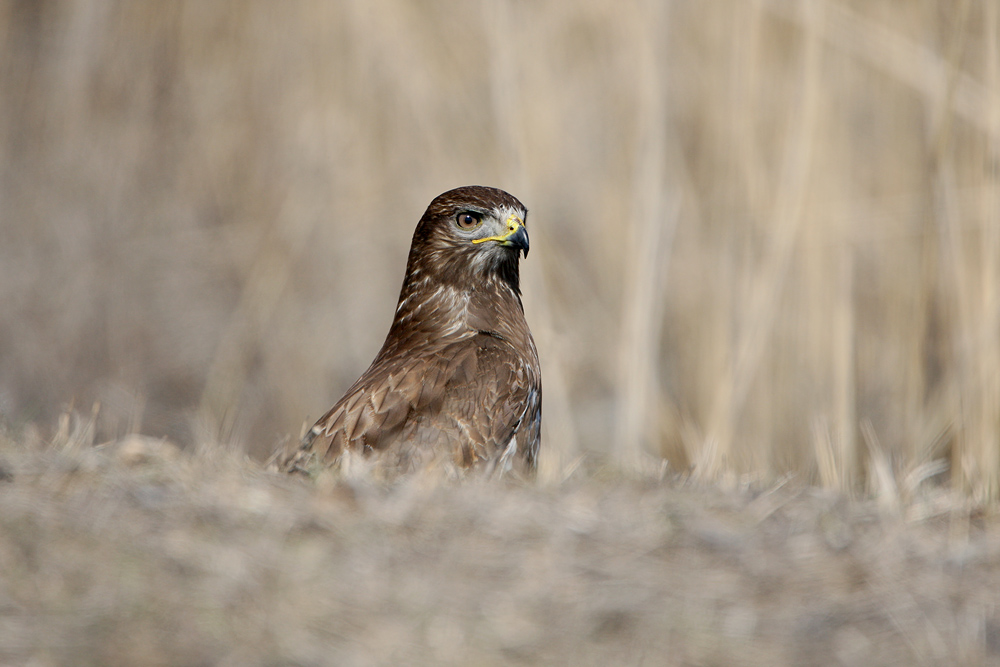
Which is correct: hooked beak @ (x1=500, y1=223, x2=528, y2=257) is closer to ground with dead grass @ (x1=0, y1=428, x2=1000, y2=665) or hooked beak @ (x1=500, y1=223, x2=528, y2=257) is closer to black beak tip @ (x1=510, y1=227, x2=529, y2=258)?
black beak tip @ (x1=510, y1=227, x2=529, y2=258)

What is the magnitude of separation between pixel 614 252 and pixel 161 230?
329cm

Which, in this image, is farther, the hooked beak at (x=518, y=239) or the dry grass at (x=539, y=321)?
the hooked beak at (x=518, y=239)

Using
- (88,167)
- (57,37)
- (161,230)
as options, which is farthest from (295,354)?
(57,37)

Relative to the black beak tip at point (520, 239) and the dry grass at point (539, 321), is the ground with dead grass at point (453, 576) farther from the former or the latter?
the black beak tip at point (520, 239)

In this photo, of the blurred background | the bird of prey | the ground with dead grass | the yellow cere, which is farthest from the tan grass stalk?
the ground with dead grass

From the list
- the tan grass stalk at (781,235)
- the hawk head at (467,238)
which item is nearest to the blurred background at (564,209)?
the tan grass stalk at (781,235)

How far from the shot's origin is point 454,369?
373cm

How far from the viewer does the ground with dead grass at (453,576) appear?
1.78 m

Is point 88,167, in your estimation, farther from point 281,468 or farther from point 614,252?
point 281,468

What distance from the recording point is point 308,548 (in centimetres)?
202

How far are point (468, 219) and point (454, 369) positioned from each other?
692mm

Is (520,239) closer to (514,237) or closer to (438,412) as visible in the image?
(514,237)

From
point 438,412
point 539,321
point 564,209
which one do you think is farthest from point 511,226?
point 564,209

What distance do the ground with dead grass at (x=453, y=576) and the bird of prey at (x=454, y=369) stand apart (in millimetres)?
766
